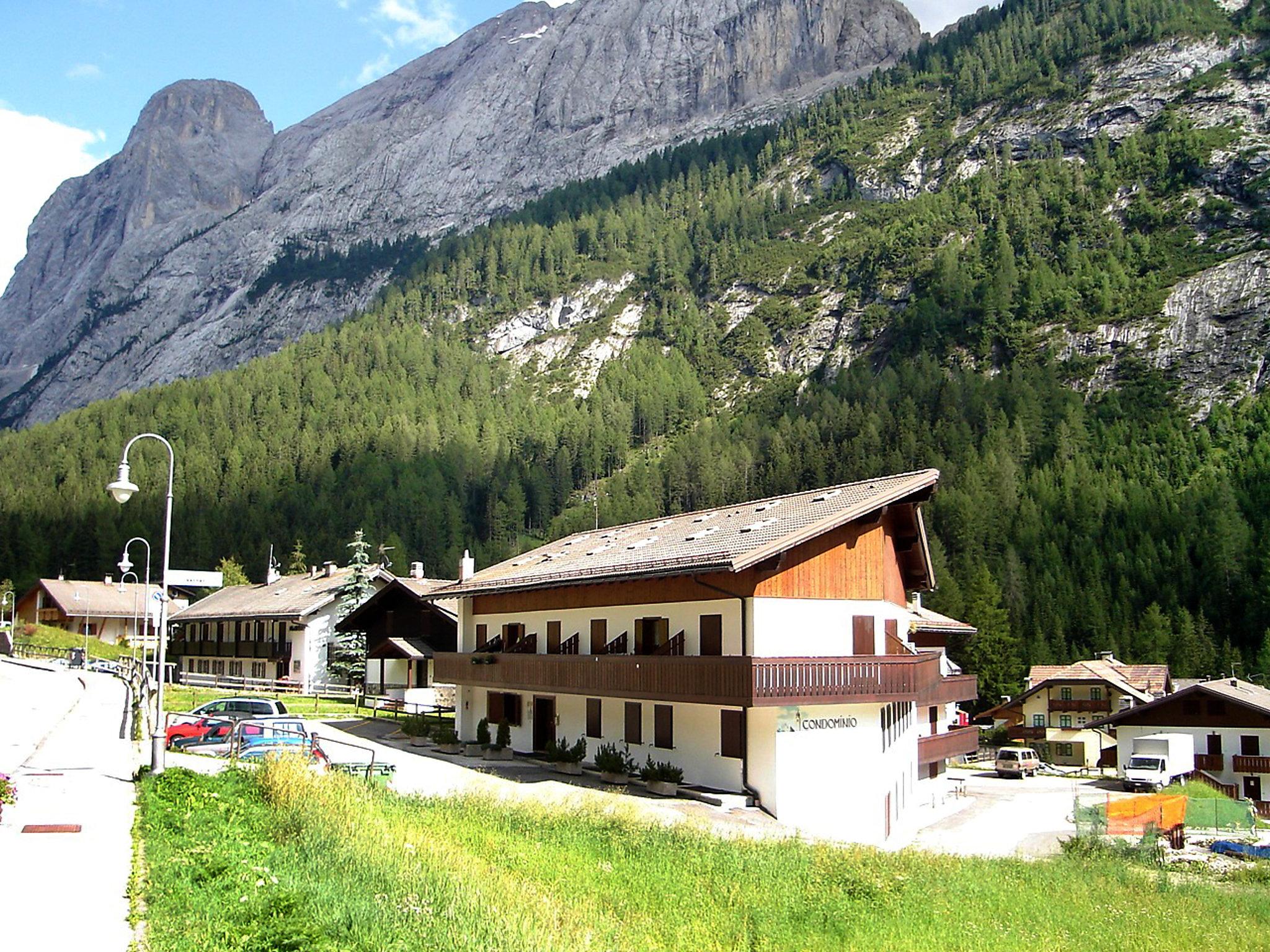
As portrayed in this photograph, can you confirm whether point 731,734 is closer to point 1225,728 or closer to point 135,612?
point 1225,728

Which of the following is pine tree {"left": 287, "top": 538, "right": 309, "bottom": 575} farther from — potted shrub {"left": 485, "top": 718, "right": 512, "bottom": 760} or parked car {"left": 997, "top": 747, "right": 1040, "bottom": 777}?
potted shrub {"left": 485, "top": 718, "right": 512, "bottom": 760}

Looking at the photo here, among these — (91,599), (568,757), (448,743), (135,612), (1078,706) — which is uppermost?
(91,599)

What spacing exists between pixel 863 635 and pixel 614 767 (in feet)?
28.9

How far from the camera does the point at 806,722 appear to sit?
2997cm

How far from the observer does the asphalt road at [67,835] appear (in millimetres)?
12172

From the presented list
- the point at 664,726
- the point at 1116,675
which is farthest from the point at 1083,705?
the point at 664,726

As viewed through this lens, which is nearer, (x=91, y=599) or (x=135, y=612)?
(x=135, y=612)

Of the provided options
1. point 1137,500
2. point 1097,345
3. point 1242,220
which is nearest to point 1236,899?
point 1137,500

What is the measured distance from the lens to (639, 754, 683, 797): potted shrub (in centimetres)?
3033

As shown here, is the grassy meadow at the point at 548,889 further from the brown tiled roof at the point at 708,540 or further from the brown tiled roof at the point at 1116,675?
the brown tiled roof at the point at 1116,675

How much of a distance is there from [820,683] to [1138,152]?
202783 mm

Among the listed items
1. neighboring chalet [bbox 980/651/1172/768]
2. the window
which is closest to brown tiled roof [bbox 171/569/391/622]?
the window

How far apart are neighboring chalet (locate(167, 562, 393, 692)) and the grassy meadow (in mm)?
45782

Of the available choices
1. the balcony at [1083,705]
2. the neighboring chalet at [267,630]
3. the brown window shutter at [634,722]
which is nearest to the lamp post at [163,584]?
the brown window shutter at [634,722]
